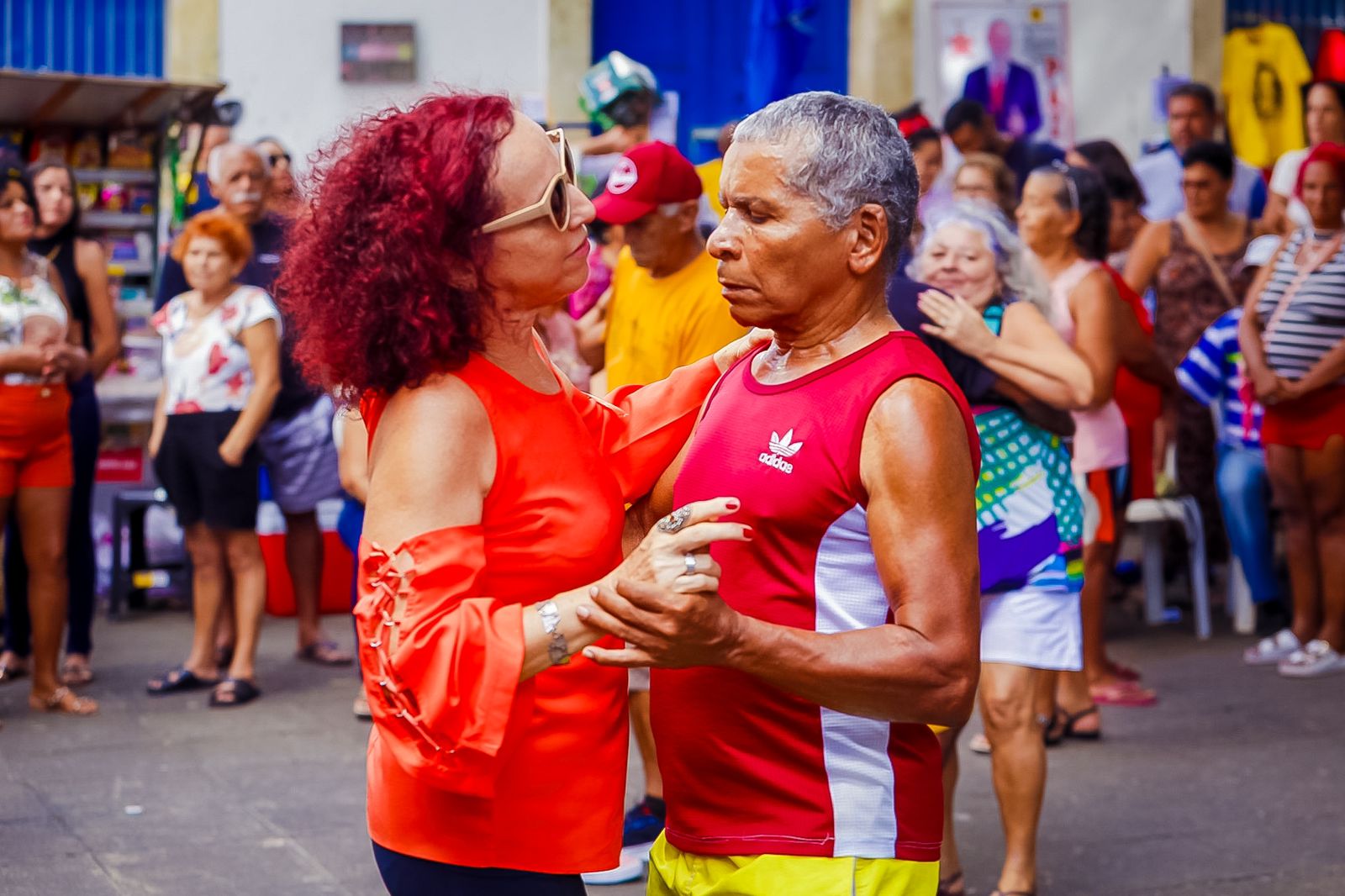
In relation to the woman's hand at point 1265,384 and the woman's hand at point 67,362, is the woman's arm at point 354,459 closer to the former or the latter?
the woman's hand at point 67,362

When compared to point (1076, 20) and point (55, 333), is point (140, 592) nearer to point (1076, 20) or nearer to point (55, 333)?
point (55, 333)

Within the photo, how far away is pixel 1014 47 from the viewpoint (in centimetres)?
1220

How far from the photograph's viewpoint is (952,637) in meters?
2.15

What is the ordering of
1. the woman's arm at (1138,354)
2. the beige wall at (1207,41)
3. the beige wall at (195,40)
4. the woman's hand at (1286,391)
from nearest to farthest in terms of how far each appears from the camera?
1. the woman's arm at (1138,354)
2. the woman's hand at (1286,391)
3. the beige wall at (195,40)
4. the beige wall at (1207,41)

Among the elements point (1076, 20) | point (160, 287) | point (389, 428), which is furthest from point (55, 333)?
point (1076, 20)

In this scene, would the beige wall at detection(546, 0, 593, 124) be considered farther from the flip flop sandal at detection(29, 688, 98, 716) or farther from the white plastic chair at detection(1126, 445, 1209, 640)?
the flip flop sandal at detection(29, 688, 98, 716)

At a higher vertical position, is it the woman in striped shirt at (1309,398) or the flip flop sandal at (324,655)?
the woman in striped shirt at (1309,398)

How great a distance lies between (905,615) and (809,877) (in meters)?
0.42

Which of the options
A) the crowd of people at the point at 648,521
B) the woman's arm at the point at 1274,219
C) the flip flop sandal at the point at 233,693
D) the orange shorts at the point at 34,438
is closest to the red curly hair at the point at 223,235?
the orange shorts at the point at 34,438

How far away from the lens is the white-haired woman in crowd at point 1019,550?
412cm

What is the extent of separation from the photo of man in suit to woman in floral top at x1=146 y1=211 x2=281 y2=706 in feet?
21.9

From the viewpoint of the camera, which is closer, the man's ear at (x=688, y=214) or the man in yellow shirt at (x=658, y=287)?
the man in yellow shirt at (x=658, y=287)

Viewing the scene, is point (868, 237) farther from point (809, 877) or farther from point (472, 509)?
point (809, 877)

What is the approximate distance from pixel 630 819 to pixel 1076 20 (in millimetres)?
9334
